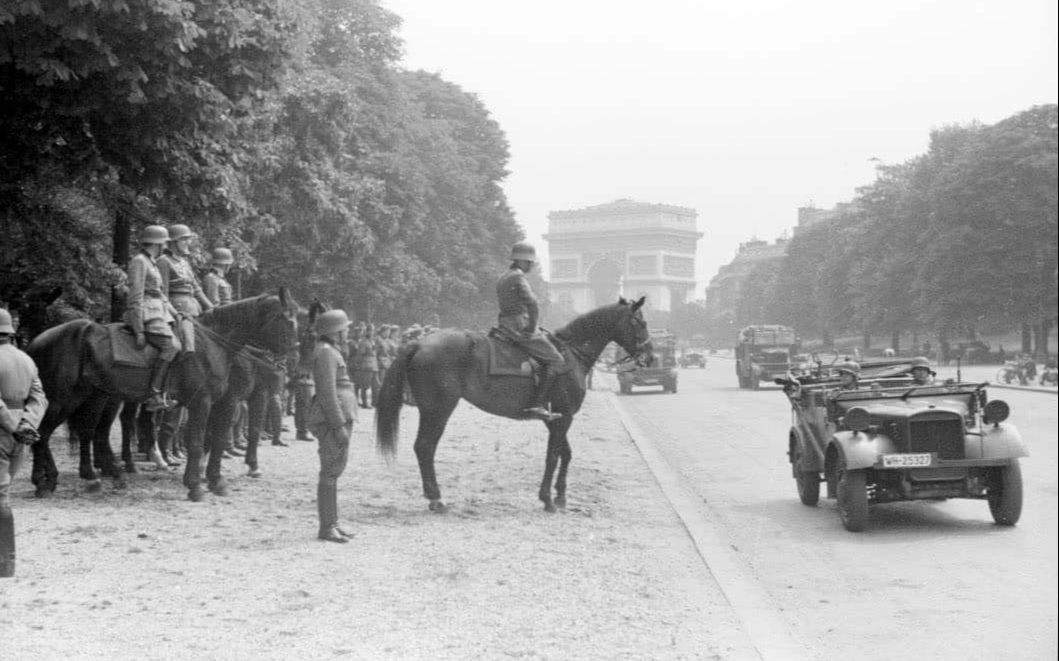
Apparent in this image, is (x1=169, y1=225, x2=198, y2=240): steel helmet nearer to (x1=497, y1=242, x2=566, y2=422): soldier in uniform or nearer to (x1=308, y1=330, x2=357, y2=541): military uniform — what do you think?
(x1=497, y1=242, x2=566, y2=422): soldier in uniform

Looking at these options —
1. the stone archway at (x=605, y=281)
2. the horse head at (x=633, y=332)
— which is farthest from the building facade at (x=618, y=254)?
the horse head at (x=633, y=332)

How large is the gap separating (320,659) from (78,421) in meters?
7.96

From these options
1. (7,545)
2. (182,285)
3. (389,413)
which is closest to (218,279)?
(182,285)

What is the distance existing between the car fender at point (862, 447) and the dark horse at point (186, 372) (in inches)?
228

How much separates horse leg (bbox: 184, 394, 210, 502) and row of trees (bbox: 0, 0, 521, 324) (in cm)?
357

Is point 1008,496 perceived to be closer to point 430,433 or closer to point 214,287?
point 430,433

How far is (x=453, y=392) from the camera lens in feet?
38.4

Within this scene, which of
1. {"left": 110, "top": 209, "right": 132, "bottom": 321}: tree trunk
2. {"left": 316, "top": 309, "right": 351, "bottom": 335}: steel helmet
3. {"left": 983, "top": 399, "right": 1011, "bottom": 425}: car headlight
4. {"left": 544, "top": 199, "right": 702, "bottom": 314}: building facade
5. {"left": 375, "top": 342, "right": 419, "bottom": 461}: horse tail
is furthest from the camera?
{"left": 110, "top": 209, "right": 132, "bottom": 321}: tree trunk

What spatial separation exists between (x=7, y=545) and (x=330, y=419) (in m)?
2.55

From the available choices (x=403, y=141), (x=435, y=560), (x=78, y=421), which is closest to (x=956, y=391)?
(x=435, y=560)

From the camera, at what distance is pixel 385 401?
11414 mm

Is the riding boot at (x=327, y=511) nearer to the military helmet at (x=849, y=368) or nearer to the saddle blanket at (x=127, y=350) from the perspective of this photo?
the saddle blanket at (x=127, y=350)

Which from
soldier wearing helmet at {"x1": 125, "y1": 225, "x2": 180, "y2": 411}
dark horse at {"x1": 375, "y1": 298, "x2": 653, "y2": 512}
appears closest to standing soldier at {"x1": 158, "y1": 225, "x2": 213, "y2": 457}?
soldier wearing helmet at {"x1": 125, "y1": 225, "x2": 180, "y2": 411}

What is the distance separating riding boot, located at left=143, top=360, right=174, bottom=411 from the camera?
12.2 m
